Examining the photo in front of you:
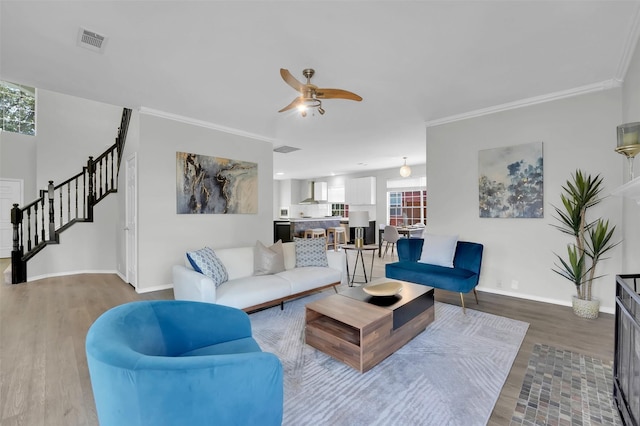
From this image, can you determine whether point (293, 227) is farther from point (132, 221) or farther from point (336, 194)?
point (132, 221)

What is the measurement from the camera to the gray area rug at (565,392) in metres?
1.66

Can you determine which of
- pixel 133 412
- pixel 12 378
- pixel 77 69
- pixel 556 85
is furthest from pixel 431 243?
pixel 77 69

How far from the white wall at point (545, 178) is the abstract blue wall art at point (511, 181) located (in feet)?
0.27

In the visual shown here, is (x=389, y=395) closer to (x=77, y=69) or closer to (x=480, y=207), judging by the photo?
(x=480, y=207)

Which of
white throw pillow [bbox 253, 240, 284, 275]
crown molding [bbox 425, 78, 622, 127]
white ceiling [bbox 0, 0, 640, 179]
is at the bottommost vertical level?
white throw pillow [bbox 253, 240, 284, 275]

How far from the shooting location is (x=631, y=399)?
148cm

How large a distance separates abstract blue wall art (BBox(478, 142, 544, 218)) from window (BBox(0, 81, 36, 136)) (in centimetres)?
958

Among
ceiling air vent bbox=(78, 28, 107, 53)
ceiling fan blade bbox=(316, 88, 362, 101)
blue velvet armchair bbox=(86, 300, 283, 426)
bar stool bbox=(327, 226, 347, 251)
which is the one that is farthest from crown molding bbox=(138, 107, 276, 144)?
bar stool bbox=(327, 226, 347, 251)

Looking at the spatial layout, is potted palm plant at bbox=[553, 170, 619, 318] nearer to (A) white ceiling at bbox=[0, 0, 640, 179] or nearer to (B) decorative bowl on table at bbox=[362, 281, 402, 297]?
(A) white ceiling at bbox=[0, 0, 640, 179]

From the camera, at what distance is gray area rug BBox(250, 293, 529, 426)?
→ 5.54 ft

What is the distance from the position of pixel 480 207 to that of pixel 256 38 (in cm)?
366

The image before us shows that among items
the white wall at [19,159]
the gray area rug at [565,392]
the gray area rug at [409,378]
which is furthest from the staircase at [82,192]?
the gray area rug at [565,392]

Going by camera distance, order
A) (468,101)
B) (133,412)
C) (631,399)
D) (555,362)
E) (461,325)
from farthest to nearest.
→ (468,101) < (461,325) < (555,362) < (631,399) < (133,412)

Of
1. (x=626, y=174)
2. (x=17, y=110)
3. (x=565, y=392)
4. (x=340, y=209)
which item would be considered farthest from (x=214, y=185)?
(x=340, y=209)
